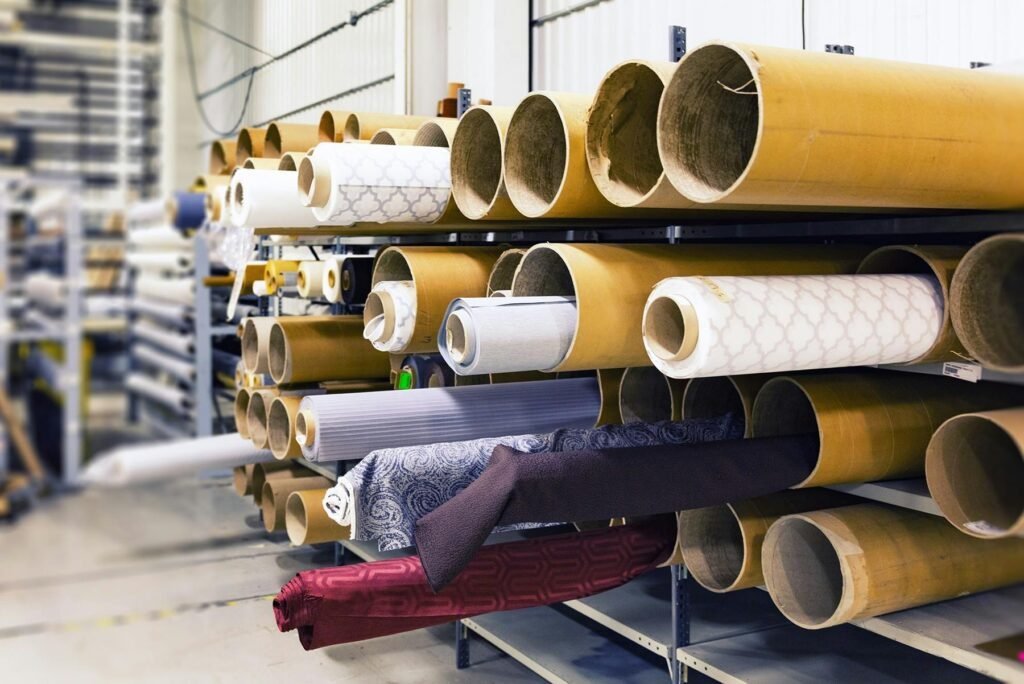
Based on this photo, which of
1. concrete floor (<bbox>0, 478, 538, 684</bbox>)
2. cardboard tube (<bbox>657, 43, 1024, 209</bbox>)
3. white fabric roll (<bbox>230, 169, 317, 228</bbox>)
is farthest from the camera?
white fabric roll (<bbox>230, 169, 317, 228</bbox>)

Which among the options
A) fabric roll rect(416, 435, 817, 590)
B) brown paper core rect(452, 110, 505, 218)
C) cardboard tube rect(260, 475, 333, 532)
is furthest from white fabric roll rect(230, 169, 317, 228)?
fabric roll rect(416, 435, 817, 590)

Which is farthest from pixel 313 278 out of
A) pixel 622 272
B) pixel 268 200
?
pixel 622 272

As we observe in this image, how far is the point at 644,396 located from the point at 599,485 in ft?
1.95

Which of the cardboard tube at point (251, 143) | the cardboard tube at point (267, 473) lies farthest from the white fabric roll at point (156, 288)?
the cardboard tube at point (267, 473)

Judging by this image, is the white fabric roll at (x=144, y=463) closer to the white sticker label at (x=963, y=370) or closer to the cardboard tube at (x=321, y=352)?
the white sticker label at (x=963, y=370)

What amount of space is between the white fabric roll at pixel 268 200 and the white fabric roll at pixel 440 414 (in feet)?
2.45

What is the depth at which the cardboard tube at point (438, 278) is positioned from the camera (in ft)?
6.91

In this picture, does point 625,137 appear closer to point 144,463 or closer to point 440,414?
point 440,414

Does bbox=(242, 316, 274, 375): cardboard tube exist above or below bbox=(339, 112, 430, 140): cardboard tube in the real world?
below

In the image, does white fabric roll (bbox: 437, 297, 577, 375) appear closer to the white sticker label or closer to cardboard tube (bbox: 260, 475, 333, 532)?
the white sticker label

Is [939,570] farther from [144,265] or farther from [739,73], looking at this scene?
[144,265]

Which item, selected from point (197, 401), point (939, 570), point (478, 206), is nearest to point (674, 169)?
point (478, 206)

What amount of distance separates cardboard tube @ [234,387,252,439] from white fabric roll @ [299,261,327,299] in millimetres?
353

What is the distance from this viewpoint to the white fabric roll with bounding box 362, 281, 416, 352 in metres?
2.12
